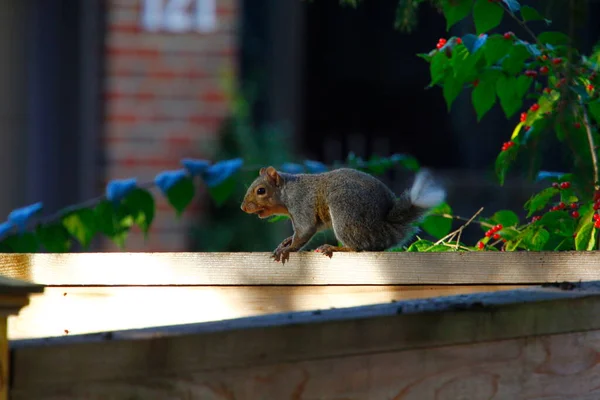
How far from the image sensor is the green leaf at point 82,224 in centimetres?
249

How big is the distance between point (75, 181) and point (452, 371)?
365 centimetres

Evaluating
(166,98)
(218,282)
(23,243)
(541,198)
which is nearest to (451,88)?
(541,198)

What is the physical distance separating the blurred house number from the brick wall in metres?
0.02

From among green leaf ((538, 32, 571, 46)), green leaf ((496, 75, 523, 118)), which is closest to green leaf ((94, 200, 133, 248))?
green leaf ((496, 75, 523, 118))

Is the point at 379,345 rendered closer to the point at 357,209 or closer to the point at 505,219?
the point at 357,209

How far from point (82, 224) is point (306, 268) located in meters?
0.91

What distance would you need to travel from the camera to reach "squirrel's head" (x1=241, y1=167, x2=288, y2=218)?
7.84 feet

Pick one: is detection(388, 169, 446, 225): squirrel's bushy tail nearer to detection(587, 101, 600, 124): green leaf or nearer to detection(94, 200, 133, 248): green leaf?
detection(587, 101, 600, 124): green leaf

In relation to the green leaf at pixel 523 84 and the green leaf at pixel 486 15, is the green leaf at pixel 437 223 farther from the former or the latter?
the green leaf at pixel 486 15

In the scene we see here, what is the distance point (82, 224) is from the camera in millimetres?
2510

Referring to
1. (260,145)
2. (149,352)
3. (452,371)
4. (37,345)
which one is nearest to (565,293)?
(452,371)

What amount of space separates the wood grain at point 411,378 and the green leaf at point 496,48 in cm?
79

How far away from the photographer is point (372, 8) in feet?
14.5

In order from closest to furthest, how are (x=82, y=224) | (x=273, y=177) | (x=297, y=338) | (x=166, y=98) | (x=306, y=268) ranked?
(x=297, y=338), (x=306, y=268), (x=273, y=177), (x=82, y=224), (x=166, y=98)
